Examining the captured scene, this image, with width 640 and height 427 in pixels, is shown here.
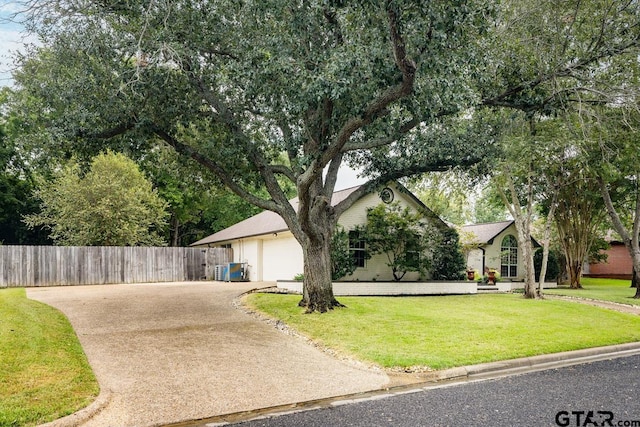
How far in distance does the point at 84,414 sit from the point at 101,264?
61.8ft

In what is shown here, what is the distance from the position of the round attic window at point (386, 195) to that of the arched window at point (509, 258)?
11249 millimetres

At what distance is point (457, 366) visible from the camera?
6.96 m

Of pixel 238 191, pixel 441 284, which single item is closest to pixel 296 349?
pixel 238 191

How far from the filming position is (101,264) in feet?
71.3

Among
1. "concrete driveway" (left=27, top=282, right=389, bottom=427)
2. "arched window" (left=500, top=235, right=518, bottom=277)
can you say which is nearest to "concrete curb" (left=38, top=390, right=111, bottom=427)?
"concrete driveway" (left=27, top=282, right=389, bottom=427)

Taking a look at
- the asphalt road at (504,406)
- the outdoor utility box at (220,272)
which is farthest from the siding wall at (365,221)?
the asphalt road at (504,406)

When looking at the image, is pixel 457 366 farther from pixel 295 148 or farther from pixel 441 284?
pixel 441 284

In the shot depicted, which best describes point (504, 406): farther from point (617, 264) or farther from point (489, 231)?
point (617, 264)

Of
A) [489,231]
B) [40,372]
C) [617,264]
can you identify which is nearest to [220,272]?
[489,231]

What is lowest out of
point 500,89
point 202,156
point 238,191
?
point 238,191

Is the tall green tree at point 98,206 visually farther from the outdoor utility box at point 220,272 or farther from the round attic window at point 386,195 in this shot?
the round attic window at point 386,195

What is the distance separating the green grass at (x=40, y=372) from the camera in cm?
469

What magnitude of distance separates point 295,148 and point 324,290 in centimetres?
388

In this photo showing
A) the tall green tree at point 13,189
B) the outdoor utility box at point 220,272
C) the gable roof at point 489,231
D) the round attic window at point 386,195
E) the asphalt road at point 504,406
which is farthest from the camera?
the tall green tree at point 13,189
